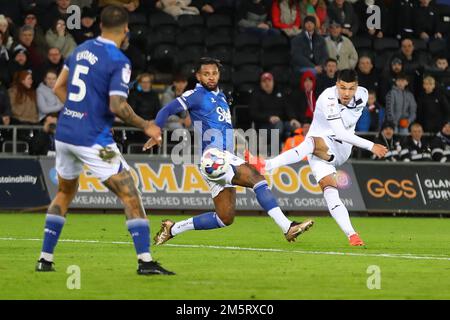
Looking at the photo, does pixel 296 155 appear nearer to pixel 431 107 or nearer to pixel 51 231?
pixel 51 231

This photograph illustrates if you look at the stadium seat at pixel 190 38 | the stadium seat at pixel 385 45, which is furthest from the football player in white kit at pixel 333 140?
the stadium seat at pixel 385 45

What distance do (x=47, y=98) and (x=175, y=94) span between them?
2678 millimetres

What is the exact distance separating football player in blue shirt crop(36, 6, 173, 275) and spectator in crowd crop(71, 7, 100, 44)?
1385 centimetres

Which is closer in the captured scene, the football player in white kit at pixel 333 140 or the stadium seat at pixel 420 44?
the football player in white kit at pixel 333 140

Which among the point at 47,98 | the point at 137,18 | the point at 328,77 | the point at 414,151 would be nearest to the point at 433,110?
the point at 414,151

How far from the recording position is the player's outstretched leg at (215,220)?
1565 cm

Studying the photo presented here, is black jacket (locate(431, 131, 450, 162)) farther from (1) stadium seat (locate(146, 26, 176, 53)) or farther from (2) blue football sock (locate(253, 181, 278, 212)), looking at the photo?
(2) blue football sock (locate(253, 181, 278, 212))

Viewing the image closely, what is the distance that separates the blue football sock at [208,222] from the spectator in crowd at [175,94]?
907 centimetres

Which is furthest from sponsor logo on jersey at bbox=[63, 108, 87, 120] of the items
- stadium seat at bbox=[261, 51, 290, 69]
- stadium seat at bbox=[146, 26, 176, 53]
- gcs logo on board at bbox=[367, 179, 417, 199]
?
stadium seat at bbox=[261, 51, 290, 69]

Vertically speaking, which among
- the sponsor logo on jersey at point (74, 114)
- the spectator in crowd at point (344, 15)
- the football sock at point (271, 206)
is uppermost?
the spectator in crowd at point (344, 15)

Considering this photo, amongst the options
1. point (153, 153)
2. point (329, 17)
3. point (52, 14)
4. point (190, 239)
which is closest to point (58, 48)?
point (52, 14)

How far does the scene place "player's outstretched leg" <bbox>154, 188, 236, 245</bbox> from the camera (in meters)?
15.6

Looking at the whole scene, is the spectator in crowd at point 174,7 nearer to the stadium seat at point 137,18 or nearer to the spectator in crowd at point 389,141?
the stadium seat at point 137,18

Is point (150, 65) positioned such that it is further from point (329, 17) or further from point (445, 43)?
point (445, 43)
